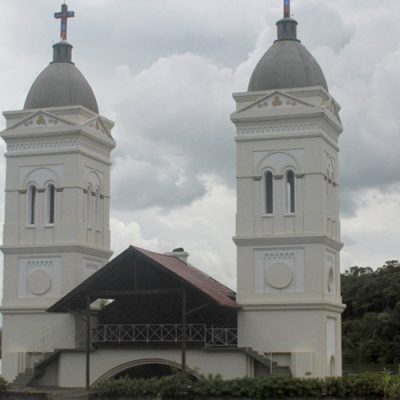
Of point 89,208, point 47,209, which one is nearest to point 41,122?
point 47,209

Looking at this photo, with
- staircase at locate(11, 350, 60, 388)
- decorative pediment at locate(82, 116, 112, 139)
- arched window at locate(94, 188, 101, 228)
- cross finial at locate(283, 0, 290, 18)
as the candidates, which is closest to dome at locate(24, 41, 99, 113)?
decorative pediment at locate(82, 116, 112, 139)

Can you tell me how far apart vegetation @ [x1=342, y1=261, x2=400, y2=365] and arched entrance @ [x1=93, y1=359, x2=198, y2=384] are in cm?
4397

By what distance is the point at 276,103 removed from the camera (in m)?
41.8

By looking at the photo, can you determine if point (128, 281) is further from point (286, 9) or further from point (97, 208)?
point (286, 9)

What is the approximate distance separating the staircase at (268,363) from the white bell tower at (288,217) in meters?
0.39

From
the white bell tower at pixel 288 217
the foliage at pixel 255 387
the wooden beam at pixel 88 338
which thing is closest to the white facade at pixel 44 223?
the wooden beam at pixel 88 338

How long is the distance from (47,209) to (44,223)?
2.18 feet

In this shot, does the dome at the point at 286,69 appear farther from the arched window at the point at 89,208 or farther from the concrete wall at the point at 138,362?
the concrete wall at the point at 138,362

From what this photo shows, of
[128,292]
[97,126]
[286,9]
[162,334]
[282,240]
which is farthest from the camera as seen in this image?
[97,126]

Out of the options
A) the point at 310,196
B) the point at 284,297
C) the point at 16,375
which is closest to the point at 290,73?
the point at 310,196

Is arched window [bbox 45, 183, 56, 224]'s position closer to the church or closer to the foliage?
the church

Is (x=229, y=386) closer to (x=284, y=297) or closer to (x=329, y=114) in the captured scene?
(x=284, y=297)

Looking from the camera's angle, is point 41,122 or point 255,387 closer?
point 255,387

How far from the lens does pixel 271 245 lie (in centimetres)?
4134
